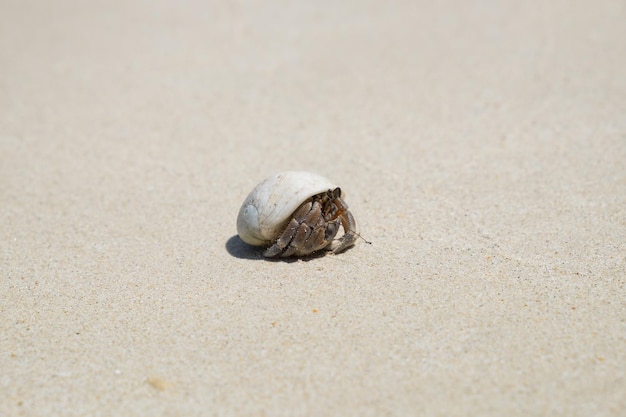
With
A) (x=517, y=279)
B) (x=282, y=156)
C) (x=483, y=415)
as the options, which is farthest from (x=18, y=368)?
(x=282, y=156)

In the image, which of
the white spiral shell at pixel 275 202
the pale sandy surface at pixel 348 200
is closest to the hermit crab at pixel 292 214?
the white spiral shell at pixel 275 202

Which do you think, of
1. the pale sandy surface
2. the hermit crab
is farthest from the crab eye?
the pale sandy surface

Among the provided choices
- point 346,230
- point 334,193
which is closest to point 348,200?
point 346,230

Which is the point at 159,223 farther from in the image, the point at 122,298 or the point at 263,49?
the point at 263,49

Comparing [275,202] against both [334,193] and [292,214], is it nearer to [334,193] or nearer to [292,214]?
[292,214]

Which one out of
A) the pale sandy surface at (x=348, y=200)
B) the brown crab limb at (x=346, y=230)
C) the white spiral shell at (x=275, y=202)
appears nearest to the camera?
the pale sandy surface at (x=348, y=200)

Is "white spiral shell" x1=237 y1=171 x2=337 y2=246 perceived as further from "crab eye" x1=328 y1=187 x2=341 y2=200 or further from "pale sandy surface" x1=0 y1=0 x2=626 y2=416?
"pale sandy surface" x1=0 y1=0 x2=626 y2=416

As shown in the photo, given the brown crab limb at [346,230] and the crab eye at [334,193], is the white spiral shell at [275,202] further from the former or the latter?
the brown crab limb at [346,230]
